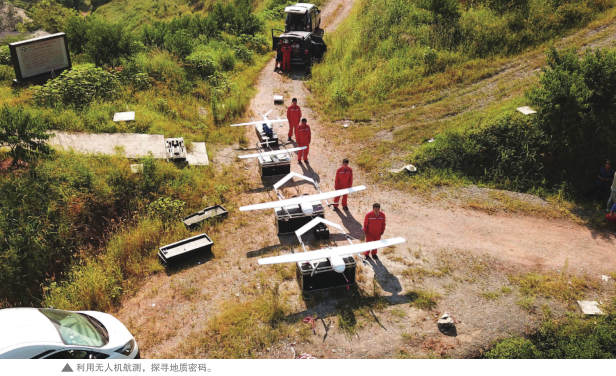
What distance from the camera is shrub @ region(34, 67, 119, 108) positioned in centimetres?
1575

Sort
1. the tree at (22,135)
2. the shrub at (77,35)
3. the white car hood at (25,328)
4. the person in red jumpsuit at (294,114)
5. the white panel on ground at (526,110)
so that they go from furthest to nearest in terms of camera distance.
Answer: the shrub at (77,35) → the person in red jumpsuit at (294,114) → the white panel on ground at (526,110) → the tree at (22,135) → the white car hood at (25,328)

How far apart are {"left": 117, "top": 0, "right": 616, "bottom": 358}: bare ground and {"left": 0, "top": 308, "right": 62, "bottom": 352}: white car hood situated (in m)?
1.97

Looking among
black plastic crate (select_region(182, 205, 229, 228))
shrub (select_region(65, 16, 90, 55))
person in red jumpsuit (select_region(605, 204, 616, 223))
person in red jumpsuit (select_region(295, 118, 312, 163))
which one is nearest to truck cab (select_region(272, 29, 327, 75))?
person in red jumpsuit (select_region(295, 118, 312, 163))

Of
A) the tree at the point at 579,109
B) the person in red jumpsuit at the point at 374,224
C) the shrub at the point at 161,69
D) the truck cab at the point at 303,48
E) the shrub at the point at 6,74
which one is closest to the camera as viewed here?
the person in red jumpsuit at the point at 374,224

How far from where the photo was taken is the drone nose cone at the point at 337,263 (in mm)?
8812

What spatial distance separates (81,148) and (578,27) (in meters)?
20.6

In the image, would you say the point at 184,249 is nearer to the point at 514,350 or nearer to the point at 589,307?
the point at 514,350

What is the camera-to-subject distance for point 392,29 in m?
22.6

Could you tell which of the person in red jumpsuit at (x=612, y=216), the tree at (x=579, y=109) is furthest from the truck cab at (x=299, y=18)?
the person in red jumpsuit at (x=612, y=216)

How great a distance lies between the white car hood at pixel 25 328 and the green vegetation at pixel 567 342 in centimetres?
752

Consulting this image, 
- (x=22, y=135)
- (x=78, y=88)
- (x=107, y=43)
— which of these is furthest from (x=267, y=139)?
(x=107, y=43)

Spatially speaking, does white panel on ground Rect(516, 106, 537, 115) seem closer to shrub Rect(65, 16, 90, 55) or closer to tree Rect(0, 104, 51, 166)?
tree Rect(0, 104, 51, 166)

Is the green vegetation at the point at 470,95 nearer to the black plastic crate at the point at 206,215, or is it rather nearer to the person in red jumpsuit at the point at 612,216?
the person in red jumpsuit at the point at 612,216

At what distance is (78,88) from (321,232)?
1116 centimetres
